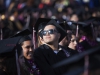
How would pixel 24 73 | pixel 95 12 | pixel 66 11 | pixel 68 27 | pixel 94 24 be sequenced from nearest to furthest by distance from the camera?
pixel 24 73
pixel 68 27
pixel 94 24
pixel 95 12
pixel 66 11

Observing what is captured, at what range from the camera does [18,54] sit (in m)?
6.18

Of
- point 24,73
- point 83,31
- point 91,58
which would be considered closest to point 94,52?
point 91,58

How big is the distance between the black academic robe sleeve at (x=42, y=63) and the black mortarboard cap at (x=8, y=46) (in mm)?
523

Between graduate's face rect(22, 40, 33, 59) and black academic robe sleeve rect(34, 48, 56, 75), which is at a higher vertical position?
graduate's face rect(22, 40, 33, 59)

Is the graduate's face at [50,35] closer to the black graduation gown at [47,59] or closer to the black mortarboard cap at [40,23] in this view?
the black graduation gown at [47,59]

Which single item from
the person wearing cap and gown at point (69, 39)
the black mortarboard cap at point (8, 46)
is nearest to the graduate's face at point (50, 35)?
the black mortarboard cap at point (8, 46)

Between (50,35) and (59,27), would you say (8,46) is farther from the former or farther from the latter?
(59,27)

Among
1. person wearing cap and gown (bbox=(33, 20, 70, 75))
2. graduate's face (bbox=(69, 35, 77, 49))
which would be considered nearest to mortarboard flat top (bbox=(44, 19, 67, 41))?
person wearing cap and gown (bbox=(33, 20, 70, 75))

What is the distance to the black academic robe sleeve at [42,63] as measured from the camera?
6656mm

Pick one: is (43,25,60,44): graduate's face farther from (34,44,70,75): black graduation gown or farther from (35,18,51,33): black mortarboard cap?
(35,18,51,33): black mortarboard cap

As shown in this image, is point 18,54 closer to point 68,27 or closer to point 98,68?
point 98,68

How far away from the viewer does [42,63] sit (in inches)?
264

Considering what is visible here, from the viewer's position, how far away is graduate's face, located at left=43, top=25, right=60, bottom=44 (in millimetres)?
6870

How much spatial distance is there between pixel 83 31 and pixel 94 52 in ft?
20.1
